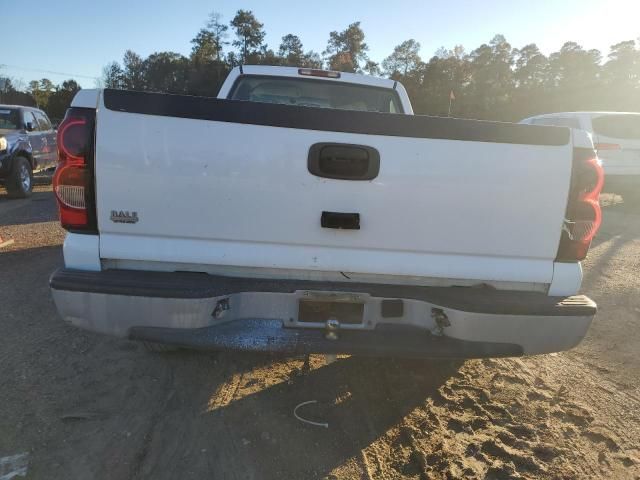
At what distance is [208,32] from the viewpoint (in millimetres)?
73562

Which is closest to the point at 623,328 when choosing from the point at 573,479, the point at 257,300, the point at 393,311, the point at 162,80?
the point at 573,479

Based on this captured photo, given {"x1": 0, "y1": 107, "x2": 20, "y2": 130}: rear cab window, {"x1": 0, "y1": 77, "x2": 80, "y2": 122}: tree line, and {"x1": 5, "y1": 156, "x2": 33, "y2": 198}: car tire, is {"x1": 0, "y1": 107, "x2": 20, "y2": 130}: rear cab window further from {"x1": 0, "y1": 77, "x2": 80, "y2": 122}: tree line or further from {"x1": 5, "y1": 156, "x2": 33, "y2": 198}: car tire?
{"x1": 0, "y1": 77, "x2": 80, "y2": 122}: tree line

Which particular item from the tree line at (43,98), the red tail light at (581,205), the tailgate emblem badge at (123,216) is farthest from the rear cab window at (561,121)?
the tree line at (43,98)

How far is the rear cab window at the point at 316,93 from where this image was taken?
457 centimetres

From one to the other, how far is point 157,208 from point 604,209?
11.9m

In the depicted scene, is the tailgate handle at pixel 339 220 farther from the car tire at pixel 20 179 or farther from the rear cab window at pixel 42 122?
the rear cab window at pixel 42 122

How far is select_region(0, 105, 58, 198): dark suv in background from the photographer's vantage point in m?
10.1

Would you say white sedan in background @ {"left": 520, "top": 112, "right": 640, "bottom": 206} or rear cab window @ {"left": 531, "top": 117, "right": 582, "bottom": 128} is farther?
rear cab window @ {"left": 531, "top": 117, "right": 582, "bottom": 128}

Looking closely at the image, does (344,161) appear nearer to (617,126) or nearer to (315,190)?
(315,190)

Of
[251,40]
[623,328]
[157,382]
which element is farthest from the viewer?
[251,40]

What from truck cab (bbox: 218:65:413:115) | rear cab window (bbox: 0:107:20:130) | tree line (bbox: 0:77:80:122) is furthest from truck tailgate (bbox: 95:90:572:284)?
tree line (bbox: 0:77:80:122)

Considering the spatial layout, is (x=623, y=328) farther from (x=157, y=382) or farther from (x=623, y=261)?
(x=157, y=382)

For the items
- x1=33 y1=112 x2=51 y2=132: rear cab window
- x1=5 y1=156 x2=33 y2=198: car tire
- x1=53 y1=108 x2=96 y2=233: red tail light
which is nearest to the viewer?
x1=53 y1=108 x2=96 y2=233: red tail light

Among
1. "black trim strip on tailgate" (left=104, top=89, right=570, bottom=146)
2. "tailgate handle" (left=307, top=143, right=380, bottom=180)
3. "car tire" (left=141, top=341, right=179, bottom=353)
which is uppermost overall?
"black trim strip on tailgate" (left=104, top=89, right=570, bottom=146)
